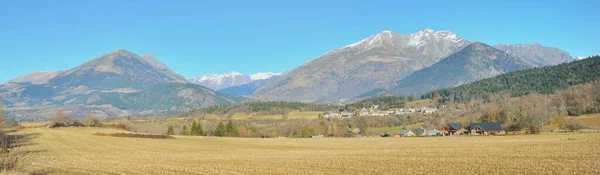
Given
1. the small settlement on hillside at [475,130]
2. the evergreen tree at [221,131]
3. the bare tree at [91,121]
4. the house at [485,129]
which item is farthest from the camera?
the bare tree at [91,121]

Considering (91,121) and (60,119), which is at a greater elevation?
(60,119)

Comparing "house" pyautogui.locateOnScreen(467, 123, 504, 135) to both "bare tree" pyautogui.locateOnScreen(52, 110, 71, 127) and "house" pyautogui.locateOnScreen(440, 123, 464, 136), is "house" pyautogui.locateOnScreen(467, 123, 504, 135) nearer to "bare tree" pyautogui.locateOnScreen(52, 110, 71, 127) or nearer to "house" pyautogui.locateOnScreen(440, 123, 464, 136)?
"house" pyautogui.locateOnScreen(440, 123, 464, 136)

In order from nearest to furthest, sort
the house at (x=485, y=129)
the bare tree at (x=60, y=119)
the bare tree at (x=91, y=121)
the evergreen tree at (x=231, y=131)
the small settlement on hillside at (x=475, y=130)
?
the house at (x=485, y=129) < the small settlement on hillside at (x=475, y=130) < the bare tree at (x=60, y=119) < the evergreen tree at (x=231, y=131) < the bare tree at (x=91, y=121)

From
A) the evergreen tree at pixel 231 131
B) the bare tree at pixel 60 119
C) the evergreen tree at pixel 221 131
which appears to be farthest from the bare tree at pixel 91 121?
the evergreen tree at pixel 231 131

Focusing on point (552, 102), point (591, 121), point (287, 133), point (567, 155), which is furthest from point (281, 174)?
point (552, 102)

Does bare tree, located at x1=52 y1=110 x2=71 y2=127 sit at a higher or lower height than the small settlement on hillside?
higher

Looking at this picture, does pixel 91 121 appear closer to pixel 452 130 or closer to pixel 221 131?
pixel 221 131

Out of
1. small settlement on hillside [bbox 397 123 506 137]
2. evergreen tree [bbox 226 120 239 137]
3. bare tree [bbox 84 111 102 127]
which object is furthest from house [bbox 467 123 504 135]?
bare tree [bbox 84 111 102 127]

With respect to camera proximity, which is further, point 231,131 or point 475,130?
point 231,131

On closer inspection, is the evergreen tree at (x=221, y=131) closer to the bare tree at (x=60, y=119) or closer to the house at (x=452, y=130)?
the bare tree at (x=60, y=119)

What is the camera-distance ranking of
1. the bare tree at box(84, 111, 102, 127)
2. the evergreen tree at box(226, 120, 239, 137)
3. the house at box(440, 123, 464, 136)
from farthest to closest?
the bare tree at box(84, 111, 102, 127), the evergreen tree at box(226, 120, 239, 137), the house at box(440, 123, 464, 136)

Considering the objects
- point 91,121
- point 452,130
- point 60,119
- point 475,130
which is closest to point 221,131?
point 91,121

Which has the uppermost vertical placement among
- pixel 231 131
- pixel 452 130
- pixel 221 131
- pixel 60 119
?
pixel 60 119

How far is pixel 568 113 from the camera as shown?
516 ft
